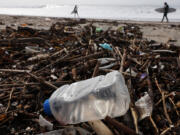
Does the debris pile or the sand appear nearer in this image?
the debris pile

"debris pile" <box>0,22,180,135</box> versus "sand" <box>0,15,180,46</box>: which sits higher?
"sand" <box>0,15,180,46</box>

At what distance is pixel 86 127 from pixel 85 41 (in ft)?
13.7

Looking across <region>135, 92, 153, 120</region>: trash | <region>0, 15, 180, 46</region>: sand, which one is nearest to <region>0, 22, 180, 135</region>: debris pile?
<region>135, 92, 153, 120</region>: trash

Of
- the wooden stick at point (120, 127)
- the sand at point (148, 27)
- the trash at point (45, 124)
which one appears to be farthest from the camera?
the sand at point (148, 27)

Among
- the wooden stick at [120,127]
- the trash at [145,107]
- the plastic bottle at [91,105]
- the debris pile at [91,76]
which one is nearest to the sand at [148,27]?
the debris pile at [91,76]

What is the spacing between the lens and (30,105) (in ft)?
6.88

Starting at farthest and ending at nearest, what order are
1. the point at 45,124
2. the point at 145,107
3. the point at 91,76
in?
the point at 91,76 → the point at 145,107 → the point at 45,124

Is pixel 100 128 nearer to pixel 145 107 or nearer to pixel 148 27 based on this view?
pixel 145 107

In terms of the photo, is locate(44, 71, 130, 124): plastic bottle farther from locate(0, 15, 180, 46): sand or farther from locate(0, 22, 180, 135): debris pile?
locate(0, 15, 180, 46): sand

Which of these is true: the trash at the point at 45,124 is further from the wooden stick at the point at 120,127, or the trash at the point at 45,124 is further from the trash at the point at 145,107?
the trash at the point at 145,107

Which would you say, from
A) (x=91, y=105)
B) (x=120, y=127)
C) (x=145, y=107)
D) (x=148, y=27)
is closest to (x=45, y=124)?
(x=91, y=105)

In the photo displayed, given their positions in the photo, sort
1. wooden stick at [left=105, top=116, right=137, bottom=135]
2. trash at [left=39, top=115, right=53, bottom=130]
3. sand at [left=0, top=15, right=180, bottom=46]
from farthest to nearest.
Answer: sand at [left=0, top=15, right=180, bottom=46]
trash at [left=39, top=115, right=53, bottom=130]
wooden stick at [left=105, top=116, right=137, bottom=135]

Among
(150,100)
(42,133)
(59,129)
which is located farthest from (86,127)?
(150,100)

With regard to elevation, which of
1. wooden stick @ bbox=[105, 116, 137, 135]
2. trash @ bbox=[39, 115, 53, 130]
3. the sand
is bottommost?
trash @ bbox=[39, 115, 53, 130]
